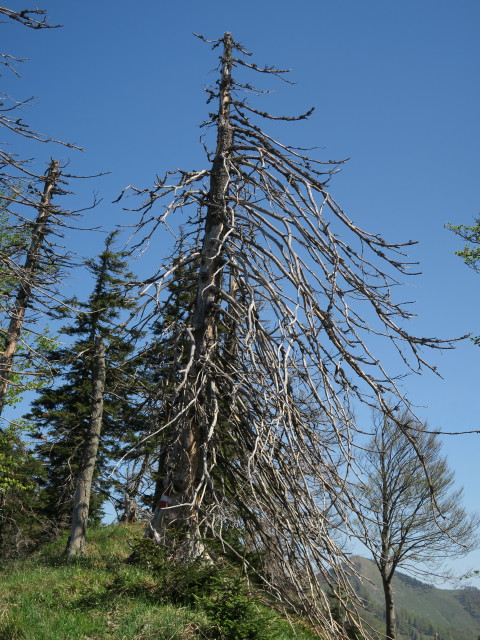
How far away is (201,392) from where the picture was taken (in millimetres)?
8117

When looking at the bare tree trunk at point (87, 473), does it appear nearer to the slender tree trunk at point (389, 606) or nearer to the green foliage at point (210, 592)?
the green foliage at point (210, 592)

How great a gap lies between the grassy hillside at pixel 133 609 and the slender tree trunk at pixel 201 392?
0.61 meters

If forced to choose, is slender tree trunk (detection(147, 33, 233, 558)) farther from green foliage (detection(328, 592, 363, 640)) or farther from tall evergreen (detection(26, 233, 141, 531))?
tall evergreen (detection(26, 233, 141, 531))

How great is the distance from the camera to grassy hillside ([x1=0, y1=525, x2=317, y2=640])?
5551 mm

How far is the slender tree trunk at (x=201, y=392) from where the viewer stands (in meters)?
7.53

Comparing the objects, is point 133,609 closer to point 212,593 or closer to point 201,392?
point 212,593

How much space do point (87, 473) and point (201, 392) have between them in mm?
10031

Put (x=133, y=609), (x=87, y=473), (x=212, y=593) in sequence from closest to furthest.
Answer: (x=133, y=609) → (x=212, y=593) → (x=87, y=473)

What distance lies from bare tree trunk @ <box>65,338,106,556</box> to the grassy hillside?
8.12m

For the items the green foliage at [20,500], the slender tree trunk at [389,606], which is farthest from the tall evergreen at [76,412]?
the slender tree trunk at [389,606]

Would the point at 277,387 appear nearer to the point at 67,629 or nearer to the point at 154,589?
the point at 154,589

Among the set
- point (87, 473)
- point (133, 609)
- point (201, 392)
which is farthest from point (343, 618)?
point (87, 473)

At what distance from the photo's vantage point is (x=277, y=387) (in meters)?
7.26

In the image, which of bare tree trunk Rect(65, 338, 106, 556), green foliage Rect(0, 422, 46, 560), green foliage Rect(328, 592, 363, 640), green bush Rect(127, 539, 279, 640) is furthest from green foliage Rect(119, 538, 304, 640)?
green foliage Rect(0, 422, 46, 560)
